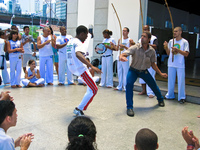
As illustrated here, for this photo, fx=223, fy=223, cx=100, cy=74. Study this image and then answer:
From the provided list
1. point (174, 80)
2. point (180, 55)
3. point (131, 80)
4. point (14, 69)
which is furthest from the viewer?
point (14, 69)

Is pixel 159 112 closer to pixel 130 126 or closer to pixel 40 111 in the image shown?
pixel 130 126

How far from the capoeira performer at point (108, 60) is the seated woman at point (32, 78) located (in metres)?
2.15

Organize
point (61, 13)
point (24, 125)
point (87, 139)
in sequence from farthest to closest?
1. point (61, 13)
2. point (24, 125)
3. point (87, 139)

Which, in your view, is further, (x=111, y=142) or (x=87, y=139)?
(x=111, y=142)

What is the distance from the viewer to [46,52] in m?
7.82

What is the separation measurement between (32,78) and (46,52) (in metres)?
1.02

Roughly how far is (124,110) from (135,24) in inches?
173

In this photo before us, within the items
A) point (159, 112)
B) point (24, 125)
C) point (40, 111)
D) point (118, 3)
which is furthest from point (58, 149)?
point (118, 3)

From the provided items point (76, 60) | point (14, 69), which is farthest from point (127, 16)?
point (76, 60)

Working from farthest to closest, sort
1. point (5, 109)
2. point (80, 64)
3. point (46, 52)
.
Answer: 1. point (46, 52)
2. point (80, 64)
3. point (5, 109)

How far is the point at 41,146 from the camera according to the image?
330 cm

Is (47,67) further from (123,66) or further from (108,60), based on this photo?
(123,66)

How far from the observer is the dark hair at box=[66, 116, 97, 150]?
1688mm

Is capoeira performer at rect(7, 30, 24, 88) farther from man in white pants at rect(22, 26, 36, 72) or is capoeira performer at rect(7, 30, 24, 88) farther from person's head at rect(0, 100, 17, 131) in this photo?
person's head at rect(0, 100, 17, 131)
